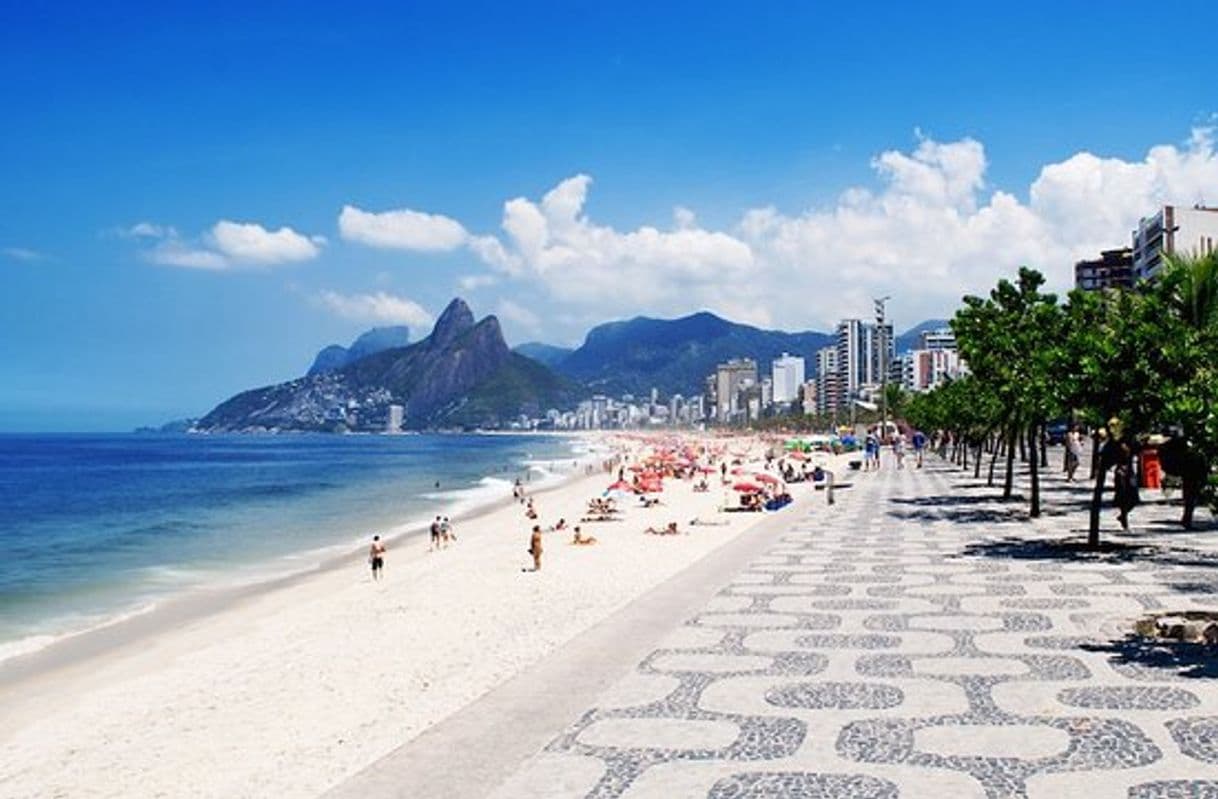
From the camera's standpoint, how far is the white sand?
8016 mm

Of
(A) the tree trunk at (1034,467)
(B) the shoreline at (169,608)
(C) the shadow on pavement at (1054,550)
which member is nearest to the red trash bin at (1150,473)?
(A) the tree trunk at (1034,467)

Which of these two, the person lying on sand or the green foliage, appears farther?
the person lying on sand

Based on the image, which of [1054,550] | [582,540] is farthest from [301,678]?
[582,540]

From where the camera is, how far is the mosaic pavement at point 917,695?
20.7 ft

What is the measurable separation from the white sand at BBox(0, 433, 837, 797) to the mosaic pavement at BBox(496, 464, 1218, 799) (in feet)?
6.17

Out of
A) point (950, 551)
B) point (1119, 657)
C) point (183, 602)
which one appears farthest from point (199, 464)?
point (1119, 657)

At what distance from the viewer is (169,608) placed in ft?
71.8

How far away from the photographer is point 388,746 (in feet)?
25.6

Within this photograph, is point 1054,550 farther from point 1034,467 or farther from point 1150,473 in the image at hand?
point 1150,473

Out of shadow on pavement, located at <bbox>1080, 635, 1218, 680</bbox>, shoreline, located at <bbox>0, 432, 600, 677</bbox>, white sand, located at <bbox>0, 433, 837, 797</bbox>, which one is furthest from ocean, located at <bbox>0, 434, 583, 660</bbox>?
shadow on pavement, located at <bbox>1080, 635, 1218, 680</bbox>

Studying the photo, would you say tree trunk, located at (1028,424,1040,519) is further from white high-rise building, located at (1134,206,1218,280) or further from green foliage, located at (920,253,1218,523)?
white high-rise building, located at (1134,206,1218,280)

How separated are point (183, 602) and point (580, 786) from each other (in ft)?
62.1

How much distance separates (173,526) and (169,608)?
67.5 ft

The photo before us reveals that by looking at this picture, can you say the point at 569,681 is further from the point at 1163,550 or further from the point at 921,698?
the point at 1163,550
